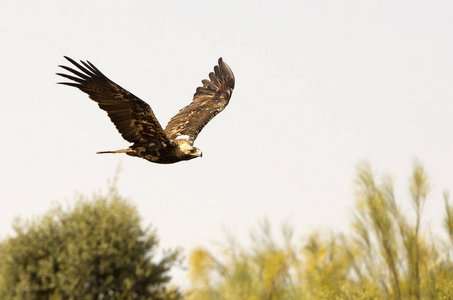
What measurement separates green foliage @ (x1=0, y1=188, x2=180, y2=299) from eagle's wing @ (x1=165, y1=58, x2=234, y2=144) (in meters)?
13.3

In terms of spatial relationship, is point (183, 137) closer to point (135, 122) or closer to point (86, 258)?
point (135, 122)

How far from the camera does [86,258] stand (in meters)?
30.9

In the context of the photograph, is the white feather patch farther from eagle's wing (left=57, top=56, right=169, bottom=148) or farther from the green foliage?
the green foliage

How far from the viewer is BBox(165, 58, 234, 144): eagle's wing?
55.5 ft

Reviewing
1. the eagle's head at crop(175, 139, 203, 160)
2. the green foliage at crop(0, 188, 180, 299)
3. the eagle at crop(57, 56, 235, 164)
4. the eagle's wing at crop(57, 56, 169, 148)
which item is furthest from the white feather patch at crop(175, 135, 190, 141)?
the green foliage at crop(0, 188, 180, 299)

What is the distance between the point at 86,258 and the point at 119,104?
18.3 meters

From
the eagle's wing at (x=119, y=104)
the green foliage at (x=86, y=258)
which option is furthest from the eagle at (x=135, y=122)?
the green foliage at (x=86, y=258)

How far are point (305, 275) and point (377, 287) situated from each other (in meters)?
6.80

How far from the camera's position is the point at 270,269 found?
97.2 ft

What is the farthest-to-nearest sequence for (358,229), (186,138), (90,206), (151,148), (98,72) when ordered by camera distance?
1. (90,206)
2. (358,229)
3. (186,138)
4. (151,148)
5. (98,72)

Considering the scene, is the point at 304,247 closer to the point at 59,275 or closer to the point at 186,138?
the point at 59,275

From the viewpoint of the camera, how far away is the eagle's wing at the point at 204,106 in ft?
55.5

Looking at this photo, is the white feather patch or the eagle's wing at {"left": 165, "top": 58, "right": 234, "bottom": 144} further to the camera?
the eagle's wing at {"left": 165, "top": 58, "right": 234, "bottom": 144}

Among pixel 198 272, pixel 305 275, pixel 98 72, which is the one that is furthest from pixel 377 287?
pixel 98 72
